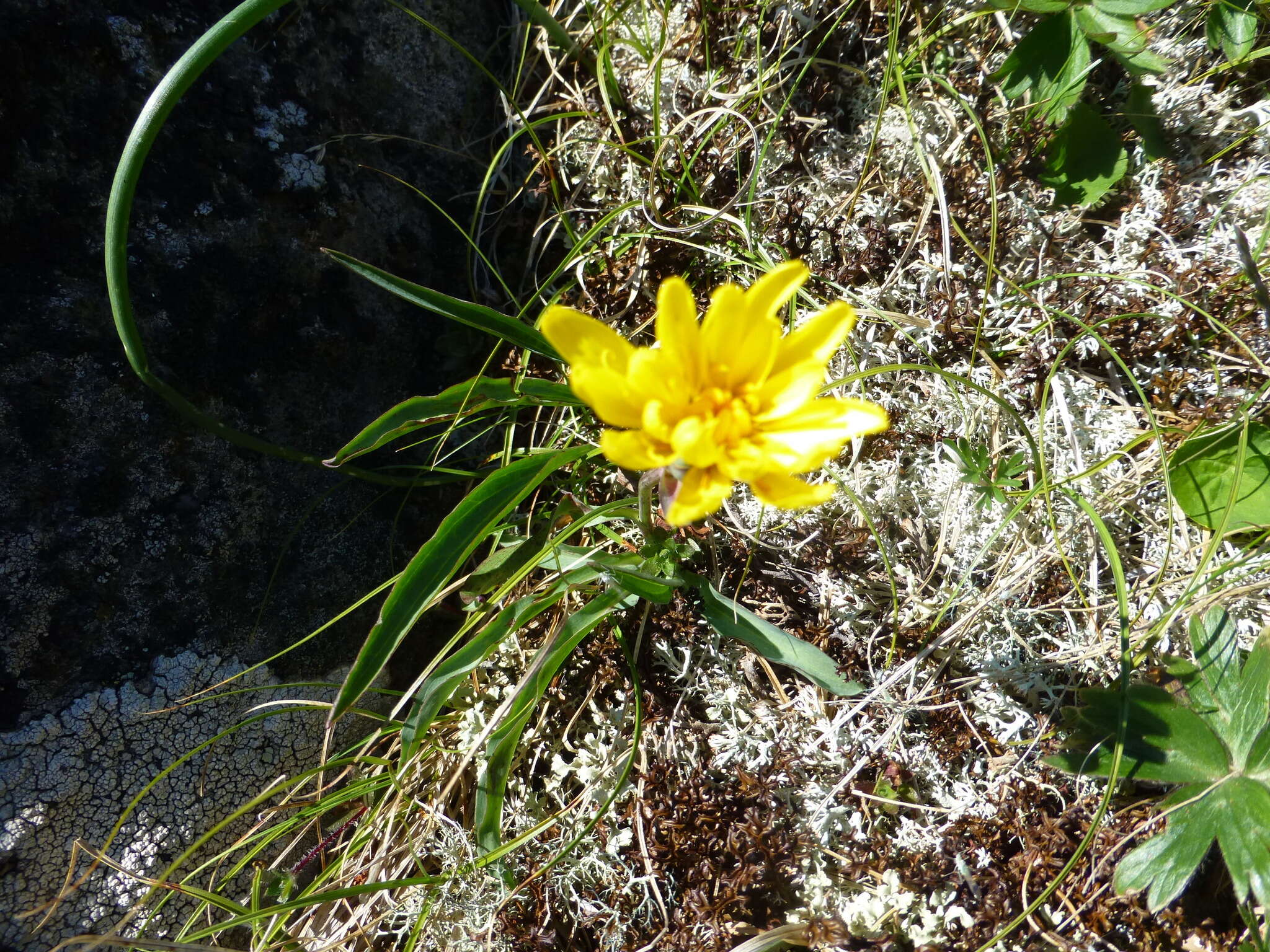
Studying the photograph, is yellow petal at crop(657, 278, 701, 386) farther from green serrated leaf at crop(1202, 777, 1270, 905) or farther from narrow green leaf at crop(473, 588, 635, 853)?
green serrated leaf at crop(1202, 777, 1270, 905)

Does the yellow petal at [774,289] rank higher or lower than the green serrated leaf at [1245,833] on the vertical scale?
higher

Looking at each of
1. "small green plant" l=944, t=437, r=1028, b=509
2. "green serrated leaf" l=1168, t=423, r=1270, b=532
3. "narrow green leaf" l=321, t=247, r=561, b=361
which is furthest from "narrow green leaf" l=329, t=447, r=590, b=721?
"green serrated leaf" l=1168, t=423, r=1270, b=532

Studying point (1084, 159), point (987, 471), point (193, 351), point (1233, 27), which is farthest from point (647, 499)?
point (1233, 27)

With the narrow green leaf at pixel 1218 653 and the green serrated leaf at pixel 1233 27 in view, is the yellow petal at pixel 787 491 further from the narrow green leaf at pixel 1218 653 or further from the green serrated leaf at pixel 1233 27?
the green serrated leaf at pixel 1233 27

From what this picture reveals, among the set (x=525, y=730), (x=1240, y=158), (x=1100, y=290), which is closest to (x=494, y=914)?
(x=525, y=730)

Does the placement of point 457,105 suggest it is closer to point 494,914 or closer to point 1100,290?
point 1100,290

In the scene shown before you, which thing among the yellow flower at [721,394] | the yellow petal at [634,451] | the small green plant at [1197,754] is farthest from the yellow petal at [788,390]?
the small green plant at [1197,754]
